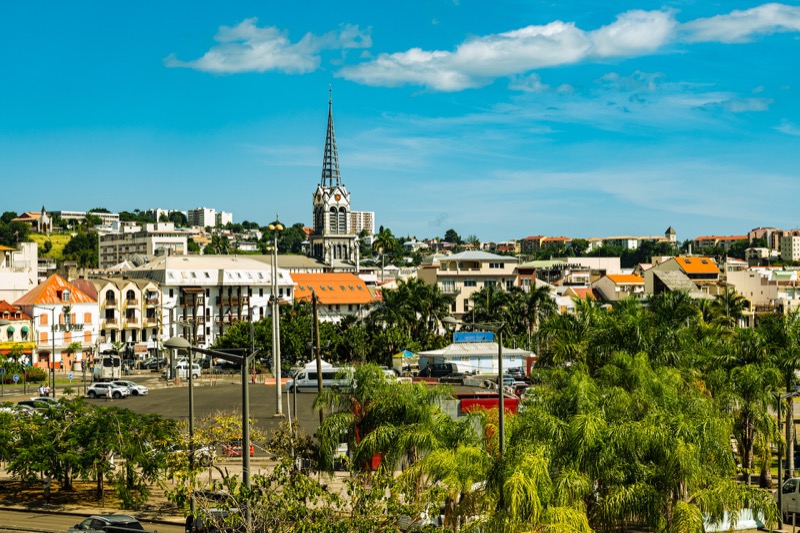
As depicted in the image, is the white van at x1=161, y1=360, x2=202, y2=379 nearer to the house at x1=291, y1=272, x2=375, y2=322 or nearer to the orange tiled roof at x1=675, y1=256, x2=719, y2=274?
the house at x1=291, y1=272, x2=375, y2=322

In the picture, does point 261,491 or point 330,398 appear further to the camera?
point 330,398

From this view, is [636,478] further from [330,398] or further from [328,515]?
[330,398]

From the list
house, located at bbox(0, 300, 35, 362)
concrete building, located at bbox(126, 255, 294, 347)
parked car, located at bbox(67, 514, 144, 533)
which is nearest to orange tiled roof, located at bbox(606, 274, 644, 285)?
concrete building, located at bbox(126, 255, 294, 347)

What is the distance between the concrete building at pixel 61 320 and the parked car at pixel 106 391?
975 inches

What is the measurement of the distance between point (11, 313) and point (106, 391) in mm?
29524


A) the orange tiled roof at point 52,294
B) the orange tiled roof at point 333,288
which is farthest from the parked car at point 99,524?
the orange tiled roof at point 333,288

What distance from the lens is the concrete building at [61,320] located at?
8962cm

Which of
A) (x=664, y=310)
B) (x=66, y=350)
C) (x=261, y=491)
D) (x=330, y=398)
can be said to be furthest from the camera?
(x=66, y=350)

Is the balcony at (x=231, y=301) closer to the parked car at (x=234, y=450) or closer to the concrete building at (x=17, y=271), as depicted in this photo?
the concrete building at (x=17, y=271)

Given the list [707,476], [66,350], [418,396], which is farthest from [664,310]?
[66,350]

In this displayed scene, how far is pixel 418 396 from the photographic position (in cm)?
3048

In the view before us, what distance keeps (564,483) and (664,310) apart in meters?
35.3

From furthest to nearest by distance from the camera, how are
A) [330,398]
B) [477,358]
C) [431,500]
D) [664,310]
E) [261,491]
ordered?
[477,358] < [664,310] < [330,398] < [431,500] < [261,491]

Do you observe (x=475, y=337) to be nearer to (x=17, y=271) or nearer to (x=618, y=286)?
(x=17, y=271)
